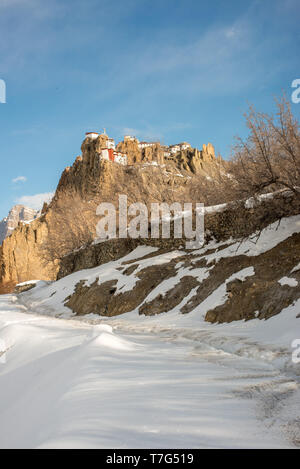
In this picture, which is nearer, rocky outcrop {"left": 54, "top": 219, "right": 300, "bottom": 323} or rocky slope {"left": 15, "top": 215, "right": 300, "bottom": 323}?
rocky outcrop {"left": 54, "top": 219, "right": 300, "bottom": 323}

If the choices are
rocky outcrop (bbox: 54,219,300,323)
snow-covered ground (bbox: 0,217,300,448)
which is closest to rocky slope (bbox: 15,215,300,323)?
rocky outcrop (bbox: 54,219,300,323)

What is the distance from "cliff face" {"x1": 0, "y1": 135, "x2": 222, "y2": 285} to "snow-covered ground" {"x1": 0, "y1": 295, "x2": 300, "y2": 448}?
56.5 feet

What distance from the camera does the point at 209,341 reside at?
7238 mm

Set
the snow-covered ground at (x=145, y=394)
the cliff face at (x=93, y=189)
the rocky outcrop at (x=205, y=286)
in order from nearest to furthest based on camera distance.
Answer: the snow-covered ground at (x=145, y=394), the rocky outcrop at (x=205, y=286), the cliff face at (x=93, y=189)

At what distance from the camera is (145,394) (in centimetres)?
323

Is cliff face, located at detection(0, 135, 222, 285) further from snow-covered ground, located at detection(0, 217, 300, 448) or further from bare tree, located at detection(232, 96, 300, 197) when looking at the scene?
snow-covered ground, located at detection(0, 217, 300, 448)

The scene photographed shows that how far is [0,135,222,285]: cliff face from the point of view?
2808 cm

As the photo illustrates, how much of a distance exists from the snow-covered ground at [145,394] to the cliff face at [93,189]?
17.2m

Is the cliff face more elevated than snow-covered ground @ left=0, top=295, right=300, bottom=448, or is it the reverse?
the cliff face

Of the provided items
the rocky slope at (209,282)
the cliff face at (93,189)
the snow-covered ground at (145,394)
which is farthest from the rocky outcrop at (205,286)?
the cliff face at (93,189)

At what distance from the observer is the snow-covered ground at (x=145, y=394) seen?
7.57 ft

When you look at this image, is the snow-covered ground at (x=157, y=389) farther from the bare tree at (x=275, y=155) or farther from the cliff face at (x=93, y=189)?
the cliff face at (x=93, y=189)

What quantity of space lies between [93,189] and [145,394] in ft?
98.8
